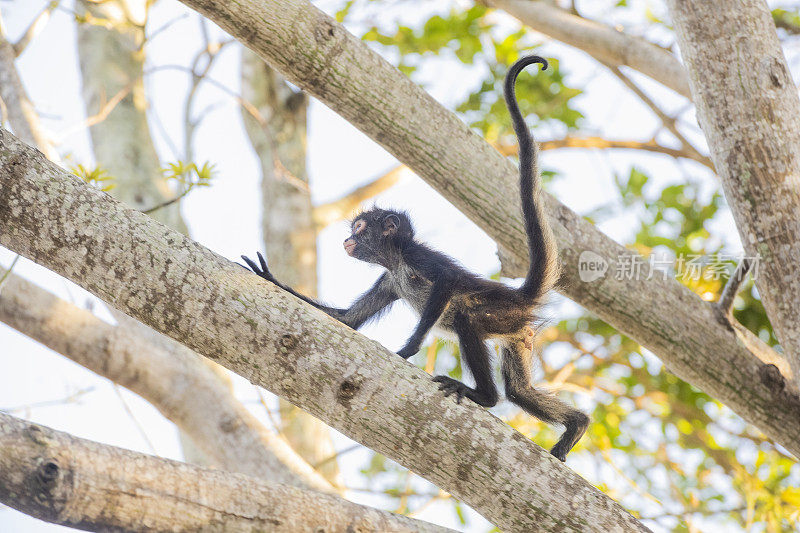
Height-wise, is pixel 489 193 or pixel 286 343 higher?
pixel 489 193

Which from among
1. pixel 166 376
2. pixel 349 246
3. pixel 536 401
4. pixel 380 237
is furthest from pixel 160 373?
pixel 536 401

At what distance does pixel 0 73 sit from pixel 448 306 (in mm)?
2938

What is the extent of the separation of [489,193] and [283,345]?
5.97 feet

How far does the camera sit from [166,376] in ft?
15.2

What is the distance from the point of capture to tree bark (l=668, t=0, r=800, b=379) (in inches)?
147

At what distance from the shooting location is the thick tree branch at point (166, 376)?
169 inches

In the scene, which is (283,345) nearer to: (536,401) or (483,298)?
(483,298)

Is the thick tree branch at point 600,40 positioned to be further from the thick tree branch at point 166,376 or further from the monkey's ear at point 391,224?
the thick tree branch at point 166,376

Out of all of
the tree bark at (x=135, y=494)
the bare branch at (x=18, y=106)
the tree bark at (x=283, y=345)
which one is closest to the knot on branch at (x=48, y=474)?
the tree bark at (x=135, y=494)

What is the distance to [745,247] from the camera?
3.89 metres

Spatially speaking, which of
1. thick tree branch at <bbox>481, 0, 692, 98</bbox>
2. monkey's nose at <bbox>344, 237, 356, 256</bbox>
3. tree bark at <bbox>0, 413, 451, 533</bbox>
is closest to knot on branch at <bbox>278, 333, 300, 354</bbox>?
tree bark at <bbox>0, 413, 451, 533</bbox>

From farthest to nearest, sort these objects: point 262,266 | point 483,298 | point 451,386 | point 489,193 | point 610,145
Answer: point 610,145 < point 489,193 < point 483,298 < point 262,266 < point 451,386

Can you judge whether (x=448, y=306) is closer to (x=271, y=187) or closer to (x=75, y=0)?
(x=271, y=187)

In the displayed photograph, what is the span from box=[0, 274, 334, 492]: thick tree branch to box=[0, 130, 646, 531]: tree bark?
195 cm
